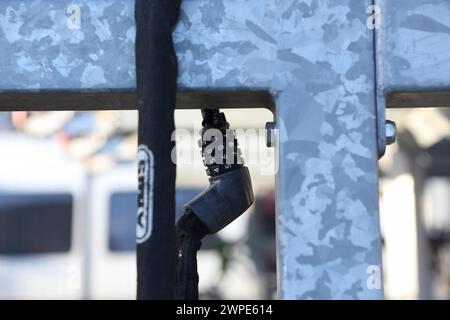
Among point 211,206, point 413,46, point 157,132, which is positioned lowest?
point 211,206

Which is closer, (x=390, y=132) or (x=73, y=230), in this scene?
(x=390, y=132)

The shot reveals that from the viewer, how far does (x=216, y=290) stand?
320 inches

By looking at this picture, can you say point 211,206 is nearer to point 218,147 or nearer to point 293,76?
point 218,147

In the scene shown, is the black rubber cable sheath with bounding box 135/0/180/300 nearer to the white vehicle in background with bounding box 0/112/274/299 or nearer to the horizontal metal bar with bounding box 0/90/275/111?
the horizontal metal bar with bounding box 0/90/275/111

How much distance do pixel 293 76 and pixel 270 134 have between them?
0.51 ft

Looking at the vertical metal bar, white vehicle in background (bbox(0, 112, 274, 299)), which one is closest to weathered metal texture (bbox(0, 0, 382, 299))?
the vertical metal bar

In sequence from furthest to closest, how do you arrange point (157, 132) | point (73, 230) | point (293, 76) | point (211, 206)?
point (73, 230) < point (211, 206) < point (293, 76) < point (157, 132)

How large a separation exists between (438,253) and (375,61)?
9.09 meters

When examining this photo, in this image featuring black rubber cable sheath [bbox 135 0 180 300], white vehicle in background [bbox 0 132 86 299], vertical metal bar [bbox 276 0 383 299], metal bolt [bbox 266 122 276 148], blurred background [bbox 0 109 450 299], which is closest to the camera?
black rubber cable sheath [bbox 135 0 180 300]

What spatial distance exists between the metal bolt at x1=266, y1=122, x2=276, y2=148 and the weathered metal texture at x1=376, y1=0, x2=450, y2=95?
26 centimetres

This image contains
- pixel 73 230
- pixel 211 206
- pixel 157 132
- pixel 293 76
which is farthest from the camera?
pixel 73 230

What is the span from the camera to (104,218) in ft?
27.8

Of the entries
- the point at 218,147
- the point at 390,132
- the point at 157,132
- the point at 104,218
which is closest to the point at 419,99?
the point at 390,132

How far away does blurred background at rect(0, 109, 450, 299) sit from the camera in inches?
313
